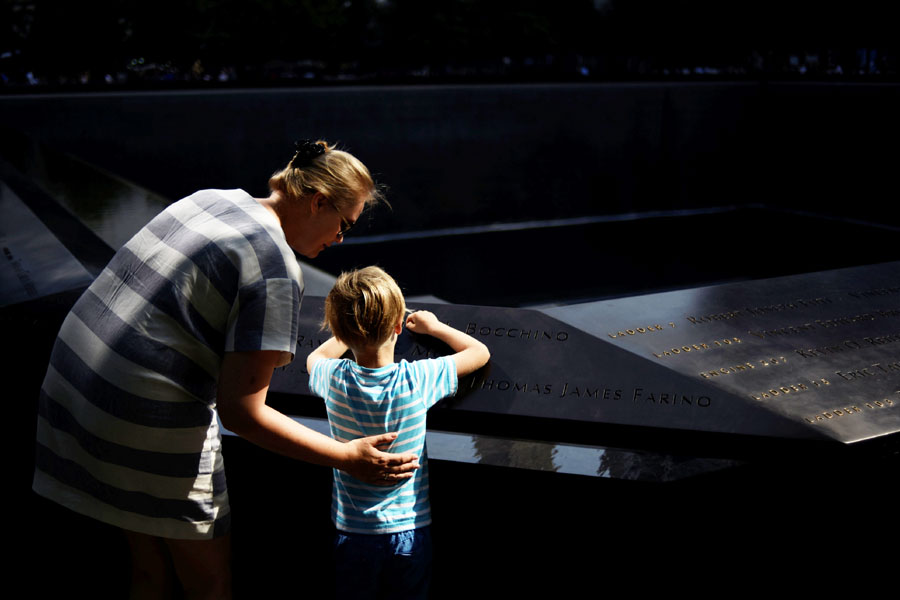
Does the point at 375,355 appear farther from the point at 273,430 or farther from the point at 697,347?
the point at 697,347

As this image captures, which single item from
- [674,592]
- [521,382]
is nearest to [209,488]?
[521,382]

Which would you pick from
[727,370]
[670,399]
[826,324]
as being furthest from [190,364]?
[826,324]

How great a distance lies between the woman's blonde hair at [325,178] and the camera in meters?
1.62

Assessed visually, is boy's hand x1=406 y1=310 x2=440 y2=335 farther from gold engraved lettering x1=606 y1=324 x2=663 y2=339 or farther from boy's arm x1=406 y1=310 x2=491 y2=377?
gold engraved lettering x1=606 y1=324 x2=663 y2=339

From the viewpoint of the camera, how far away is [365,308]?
1.69 metres

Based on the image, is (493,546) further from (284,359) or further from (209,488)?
(284,359)

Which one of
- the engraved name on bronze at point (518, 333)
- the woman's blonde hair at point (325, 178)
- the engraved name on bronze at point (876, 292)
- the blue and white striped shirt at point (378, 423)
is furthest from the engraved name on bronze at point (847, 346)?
the woman's blonde hair at point (325, 178)

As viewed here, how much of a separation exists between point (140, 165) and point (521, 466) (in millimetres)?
7418

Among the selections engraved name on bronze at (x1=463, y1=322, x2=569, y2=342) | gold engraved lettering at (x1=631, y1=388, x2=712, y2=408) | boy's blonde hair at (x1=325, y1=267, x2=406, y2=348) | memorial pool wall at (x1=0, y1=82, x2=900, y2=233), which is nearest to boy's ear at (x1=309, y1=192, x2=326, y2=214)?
boy's blonde hair at (x1=325, y1=267, x2=406, y2=348)

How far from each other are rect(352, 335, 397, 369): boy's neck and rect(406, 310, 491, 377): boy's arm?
0.97 ft

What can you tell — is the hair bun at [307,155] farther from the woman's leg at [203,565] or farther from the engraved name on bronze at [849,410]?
the engraved name on bronze at [849,410]

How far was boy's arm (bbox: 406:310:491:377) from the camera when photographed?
2051 millimetres

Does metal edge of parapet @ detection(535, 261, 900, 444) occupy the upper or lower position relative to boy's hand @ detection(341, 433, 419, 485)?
lower

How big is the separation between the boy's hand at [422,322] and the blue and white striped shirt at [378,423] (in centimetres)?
33
